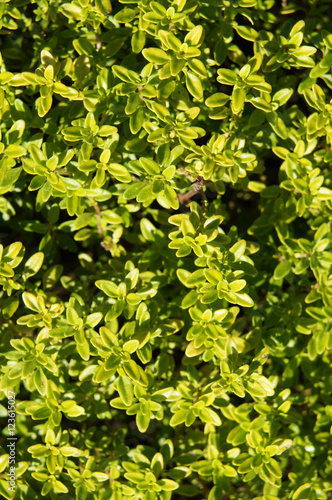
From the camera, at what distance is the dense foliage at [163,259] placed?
1699 mm

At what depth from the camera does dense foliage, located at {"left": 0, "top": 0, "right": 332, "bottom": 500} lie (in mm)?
1699

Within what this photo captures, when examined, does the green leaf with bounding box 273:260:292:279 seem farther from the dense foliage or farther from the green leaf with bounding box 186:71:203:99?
the green leaf with bounding box 186:71:203:99

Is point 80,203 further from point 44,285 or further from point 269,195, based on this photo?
point 269,195

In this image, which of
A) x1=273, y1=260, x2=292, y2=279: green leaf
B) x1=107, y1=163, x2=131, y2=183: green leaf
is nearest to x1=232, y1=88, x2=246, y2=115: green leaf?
x1=107, y1=163, x2=131, y2=183: green leaf

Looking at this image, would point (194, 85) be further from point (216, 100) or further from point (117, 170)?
point (117, 170)

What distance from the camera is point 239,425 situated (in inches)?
75.7

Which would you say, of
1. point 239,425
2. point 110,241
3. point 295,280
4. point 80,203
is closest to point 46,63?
point 80,203

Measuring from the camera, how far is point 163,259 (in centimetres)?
205

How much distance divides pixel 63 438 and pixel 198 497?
2.90 feet

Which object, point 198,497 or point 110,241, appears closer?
point 110,241

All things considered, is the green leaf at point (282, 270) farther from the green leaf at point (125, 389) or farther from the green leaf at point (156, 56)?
the green leaf at point (156, 56)

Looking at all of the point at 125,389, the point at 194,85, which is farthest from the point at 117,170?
the point at 125,389

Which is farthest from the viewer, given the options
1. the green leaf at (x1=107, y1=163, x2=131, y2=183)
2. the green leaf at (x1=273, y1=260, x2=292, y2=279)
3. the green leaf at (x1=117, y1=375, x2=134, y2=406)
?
the green leaf at (x1=273, y1=260, x2=292, y2=279)

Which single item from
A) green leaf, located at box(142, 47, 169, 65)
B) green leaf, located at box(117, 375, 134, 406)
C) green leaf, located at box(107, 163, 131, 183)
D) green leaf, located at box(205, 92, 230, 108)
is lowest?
green leaf, located at box(117, 375, 134, 406)
